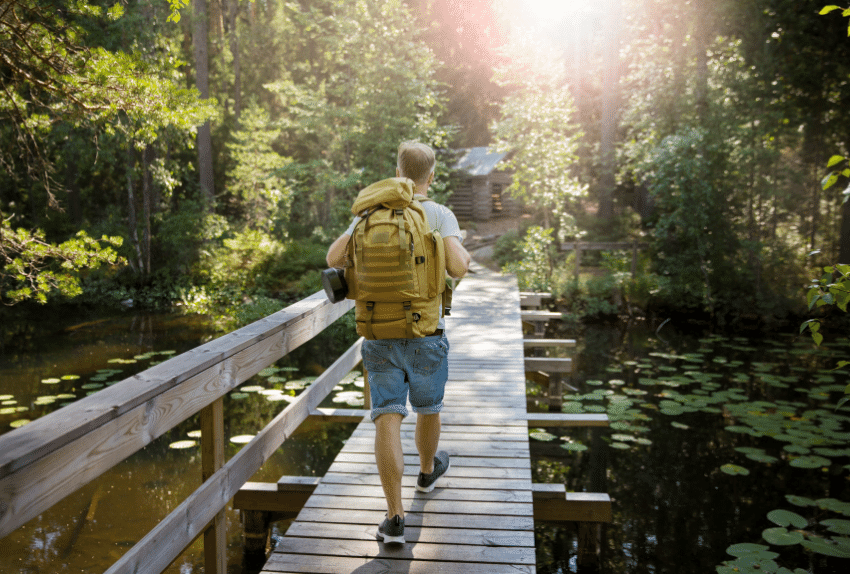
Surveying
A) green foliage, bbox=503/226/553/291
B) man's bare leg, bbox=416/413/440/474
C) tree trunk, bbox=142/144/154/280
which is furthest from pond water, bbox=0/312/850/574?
tree trunk, bbox=142/144/154/280

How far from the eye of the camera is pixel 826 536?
4.73 meters

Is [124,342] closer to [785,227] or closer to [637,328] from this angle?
[637,328]

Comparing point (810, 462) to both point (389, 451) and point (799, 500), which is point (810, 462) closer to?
point (799, 500)

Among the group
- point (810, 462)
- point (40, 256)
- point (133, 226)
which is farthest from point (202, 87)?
point (810, 462)

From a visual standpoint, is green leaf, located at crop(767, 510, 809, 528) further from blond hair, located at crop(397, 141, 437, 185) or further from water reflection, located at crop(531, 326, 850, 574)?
blond hair, located at crop(397, 141, 437, 185)

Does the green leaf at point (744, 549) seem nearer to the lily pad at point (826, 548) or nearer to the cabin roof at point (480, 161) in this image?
the lily pad at point (826, 548)

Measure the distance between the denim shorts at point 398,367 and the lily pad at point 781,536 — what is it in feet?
11.8

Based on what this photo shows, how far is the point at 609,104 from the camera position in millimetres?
21781

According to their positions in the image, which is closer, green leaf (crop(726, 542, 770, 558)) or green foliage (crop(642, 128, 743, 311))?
green leaf (crop(726, 542, 770, 558))

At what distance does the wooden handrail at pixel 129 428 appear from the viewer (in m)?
1.36

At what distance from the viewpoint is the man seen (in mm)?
2654

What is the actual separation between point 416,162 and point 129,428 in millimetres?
1592

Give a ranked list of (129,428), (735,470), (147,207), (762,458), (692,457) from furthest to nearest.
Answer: (147,207), (692,457), (762,458), (735,470), (129,428)

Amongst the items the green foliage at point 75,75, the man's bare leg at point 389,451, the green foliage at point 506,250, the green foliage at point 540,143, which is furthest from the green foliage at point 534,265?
the man's bare leg at point 389,451
